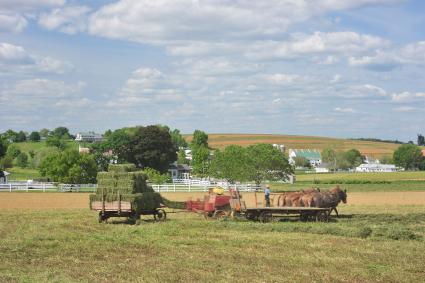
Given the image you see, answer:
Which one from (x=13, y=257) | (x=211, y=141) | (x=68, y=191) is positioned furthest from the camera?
(x=211, y=141)

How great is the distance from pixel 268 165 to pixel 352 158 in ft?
374

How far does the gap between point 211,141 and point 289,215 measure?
15475cm

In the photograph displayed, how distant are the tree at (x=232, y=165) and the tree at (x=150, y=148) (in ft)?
71.4

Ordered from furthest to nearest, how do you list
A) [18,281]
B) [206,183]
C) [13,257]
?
[206,183], [13,257], [18,281]

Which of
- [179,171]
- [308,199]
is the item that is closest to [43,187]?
[308,199]

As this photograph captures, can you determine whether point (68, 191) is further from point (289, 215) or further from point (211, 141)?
point (211, 141)

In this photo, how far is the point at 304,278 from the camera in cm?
1375

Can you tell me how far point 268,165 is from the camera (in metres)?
74.6

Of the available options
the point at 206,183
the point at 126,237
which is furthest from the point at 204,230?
the point at 206,183

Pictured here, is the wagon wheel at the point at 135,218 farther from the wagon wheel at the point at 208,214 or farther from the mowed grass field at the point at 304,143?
the mowed grass field at the point at 304,143

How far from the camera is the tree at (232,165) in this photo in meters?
75.9

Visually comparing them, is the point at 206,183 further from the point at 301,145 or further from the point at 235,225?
the point at 301,145

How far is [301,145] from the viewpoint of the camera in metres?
192

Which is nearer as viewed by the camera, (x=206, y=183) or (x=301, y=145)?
(x=206, y=183)
